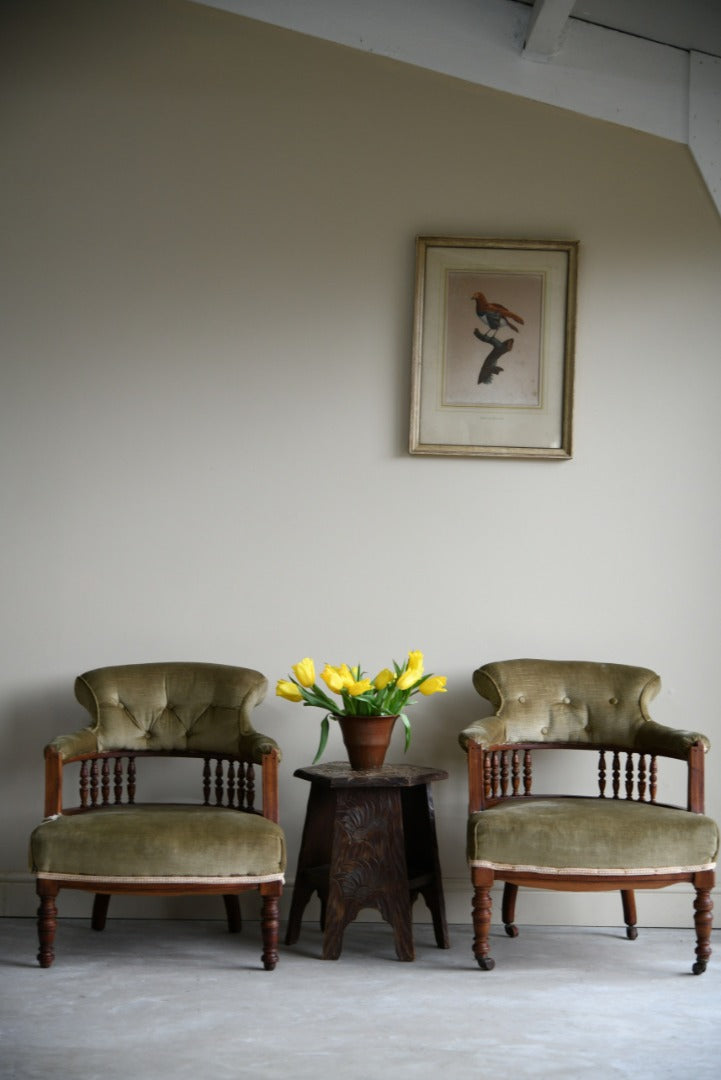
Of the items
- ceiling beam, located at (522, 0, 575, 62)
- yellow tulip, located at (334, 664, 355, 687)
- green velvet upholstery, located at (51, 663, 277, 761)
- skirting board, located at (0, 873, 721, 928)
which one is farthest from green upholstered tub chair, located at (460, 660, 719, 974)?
ceiling beam, located at (522, 0, 575, 62)

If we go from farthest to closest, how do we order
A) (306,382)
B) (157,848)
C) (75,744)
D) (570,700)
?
(306,382) < (570,700) < (75,744) < (157,848)

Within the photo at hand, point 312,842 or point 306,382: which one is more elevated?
point 306,382

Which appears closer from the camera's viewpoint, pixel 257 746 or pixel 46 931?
pixel 46 931

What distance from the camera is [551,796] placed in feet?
12.8

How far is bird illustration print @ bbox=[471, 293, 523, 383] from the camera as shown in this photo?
4.25 m

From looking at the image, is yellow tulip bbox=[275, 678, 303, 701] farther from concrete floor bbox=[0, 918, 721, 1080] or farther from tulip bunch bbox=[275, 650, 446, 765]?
concrete floor bbox=[0, 918, 721, 1080]

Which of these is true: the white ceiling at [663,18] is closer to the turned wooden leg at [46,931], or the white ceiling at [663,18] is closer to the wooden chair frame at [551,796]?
the wooden chair frame at [551,796]

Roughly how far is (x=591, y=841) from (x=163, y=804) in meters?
1.38

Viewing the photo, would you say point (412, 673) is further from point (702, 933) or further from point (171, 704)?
point (702, 933)

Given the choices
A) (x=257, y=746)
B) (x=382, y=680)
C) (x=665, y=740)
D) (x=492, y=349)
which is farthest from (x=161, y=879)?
(x=492, y=349)

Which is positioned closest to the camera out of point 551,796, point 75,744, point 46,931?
point 46,931

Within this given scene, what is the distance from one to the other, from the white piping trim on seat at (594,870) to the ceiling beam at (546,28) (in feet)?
9.03

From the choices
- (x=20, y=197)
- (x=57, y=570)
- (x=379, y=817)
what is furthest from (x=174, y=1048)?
(x=20, y=197)

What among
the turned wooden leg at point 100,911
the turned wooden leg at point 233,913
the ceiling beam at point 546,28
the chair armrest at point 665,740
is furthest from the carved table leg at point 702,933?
the ceiling beam at point 546,28
